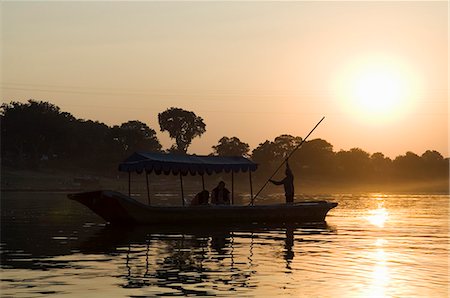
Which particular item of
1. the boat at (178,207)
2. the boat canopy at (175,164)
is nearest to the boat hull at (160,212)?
the boat at (178,207)

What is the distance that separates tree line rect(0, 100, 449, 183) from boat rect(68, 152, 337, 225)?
7248cm

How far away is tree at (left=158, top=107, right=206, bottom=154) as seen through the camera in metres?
148

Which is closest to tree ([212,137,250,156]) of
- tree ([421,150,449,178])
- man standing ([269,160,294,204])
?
tree ([421,150,449,178])

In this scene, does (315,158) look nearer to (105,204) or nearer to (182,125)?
(182,125)

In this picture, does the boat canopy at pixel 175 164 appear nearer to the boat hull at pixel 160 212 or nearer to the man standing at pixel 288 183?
the boat hull at pixel 160 212

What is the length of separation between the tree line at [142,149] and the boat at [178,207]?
72479 mm

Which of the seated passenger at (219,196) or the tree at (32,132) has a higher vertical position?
the tree at (32,132)

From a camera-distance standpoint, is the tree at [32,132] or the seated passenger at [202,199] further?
the tree at [32,132]

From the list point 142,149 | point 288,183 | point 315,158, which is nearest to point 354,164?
point 315,158

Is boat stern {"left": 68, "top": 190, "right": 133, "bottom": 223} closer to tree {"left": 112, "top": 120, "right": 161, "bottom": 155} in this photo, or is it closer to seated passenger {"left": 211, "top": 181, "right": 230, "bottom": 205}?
seated passenger {"left": 211, "top": 181, "right": 230, "bottom": 205}

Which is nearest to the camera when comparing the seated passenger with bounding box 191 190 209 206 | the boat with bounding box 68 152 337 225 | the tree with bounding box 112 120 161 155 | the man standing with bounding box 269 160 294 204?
the boat with bounding box 68 152 337 225

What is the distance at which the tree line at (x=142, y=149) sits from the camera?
110m

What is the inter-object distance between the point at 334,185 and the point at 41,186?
57430mm

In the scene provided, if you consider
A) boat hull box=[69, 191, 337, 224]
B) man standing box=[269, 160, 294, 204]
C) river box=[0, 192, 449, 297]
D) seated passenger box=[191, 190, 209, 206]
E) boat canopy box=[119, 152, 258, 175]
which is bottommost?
river box=[0, 192, 449, 297]
